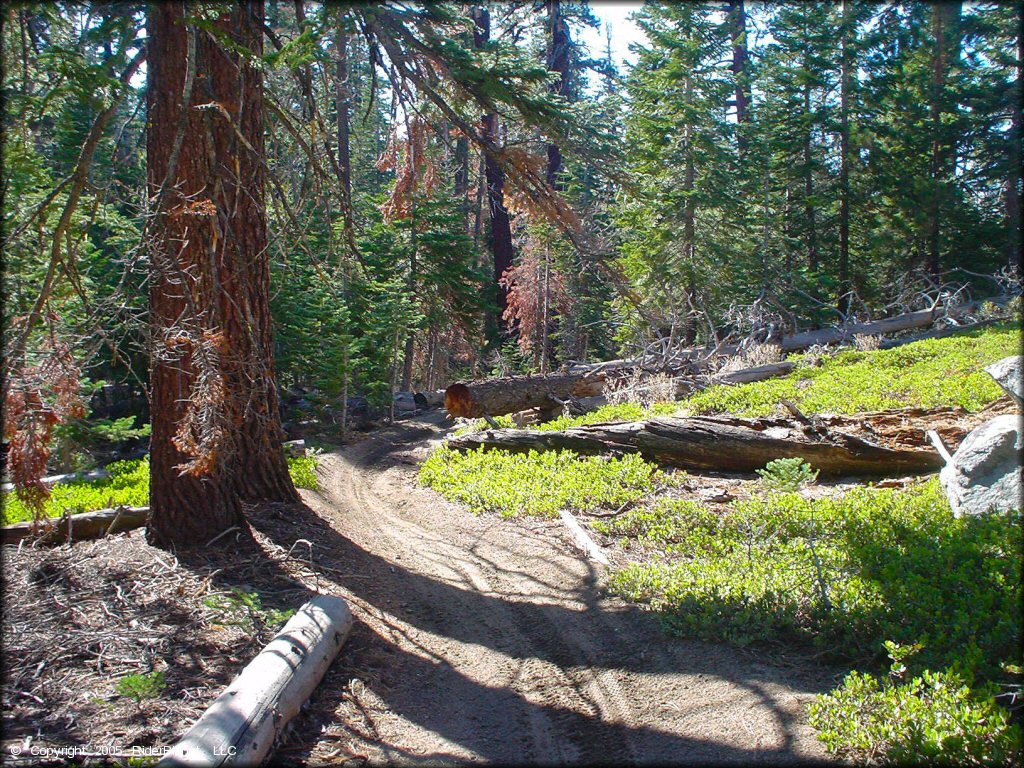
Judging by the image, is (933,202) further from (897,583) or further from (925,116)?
(897,583)

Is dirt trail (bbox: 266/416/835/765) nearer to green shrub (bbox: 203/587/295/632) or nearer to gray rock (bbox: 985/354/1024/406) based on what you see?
green shrub (bbox: 203/587/295/632)

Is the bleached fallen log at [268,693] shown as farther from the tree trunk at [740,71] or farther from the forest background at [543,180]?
the tree trunk at [740,71]

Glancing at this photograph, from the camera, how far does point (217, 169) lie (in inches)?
→ 207

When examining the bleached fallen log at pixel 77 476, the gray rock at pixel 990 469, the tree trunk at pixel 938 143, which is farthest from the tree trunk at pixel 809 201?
the bleached fallen log at pixel 77 476

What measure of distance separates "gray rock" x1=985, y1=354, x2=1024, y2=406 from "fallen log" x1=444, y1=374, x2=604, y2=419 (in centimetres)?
992

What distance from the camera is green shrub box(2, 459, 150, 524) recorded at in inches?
272

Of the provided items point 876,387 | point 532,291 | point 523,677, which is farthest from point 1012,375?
point 532,291

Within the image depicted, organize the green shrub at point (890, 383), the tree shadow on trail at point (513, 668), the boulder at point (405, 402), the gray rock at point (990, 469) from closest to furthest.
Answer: the tree shadow on trail at point (513, 668), the gray rock at point (990, 469), the green shrub at point (890, 383), the boulder at point (405, 402)

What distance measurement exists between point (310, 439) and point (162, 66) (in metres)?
10.3

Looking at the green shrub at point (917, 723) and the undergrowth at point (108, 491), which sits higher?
the undergrowth at point (108, 491)

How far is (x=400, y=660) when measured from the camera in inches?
181

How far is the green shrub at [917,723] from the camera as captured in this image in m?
2.84

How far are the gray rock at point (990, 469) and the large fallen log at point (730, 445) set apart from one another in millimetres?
1761

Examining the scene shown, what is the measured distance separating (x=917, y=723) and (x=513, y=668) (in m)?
2.35
